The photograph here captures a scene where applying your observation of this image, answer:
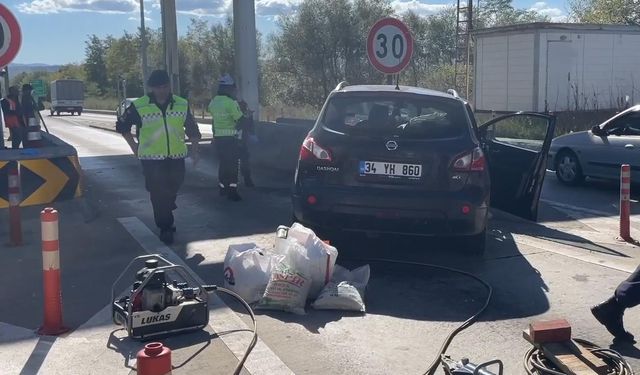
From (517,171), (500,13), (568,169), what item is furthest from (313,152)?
(500,13)

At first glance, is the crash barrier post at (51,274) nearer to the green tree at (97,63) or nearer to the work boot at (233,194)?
the work boot at (233,194)

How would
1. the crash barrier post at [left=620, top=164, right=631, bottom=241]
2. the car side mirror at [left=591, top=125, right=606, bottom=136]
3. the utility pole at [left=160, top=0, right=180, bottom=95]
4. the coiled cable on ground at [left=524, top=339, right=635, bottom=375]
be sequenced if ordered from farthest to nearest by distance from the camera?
the utility pole at [left=160, top=0, right=180, bottom=95], the car side mirror at [left=591, top=125, right=606, bottom=136], the crash barrier post at [left=620, top=164, right=631, bottom=241], the coiled cable on ground at [left=524, top=339, right=635, bottom=375]

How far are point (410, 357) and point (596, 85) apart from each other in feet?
84.1

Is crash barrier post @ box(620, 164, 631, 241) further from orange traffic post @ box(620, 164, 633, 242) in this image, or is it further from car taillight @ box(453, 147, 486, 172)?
car taillight @ box(453, 147, 486, 172)

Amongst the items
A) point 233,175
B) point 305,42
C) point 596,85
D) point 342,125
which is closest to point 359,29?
point 305,42

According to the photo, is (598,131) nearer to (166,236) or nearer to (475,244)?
(475,244)

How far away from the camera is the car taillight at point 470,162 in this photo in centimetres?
724

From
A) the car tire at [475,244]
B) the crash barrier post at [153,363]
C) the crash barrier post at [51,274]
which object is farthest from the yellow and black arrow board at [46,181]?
the crash barrier post at [153,363]

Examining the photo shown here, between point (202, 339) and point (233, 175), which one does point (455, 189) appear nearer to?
point (202, 339)

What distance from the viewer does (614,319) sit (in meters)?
5.40

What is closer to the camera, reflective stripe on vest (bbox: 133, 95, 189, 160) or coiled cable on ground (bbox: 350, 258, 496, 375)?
coiled cable on ground (bbox: 350, 258, 496, 375)

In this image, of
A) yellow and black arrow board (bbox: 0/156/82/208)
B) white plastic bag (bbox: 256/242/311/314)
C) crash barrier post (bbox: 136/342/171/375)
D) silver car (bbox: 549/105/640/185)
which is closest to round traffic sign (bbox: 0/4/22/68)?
yellow and black arrow board (bbox: 0/156/82/208)

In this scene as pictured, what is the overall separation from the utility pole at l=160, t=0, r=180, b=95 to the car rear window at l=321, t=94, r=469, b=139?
17167 millimetres

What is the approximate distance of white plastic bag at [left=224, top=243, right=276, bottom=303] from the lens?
20.9ft
